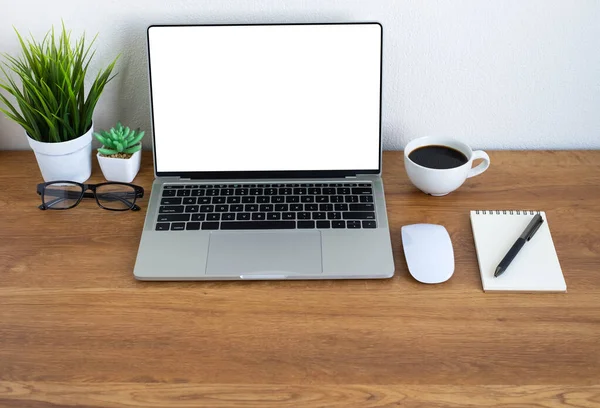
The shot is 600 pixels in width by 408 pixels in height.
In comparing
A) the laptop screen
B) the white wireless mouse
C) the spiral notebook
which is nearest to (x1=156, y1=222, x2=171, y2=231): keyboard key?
the laptop screen

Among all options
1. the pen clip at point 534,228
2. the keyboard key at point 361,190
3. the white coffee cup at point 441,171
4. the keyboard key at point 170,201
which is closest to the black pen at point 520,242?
the pen clip at point 534,228

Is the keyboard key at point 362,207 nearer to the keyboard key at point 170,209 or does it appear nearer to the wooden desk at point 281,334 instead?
the wooden desk at point 281,334

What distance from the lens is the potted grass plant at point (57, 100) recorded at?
99 cm

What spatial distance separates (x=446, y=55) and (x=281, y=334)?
23.6 inches

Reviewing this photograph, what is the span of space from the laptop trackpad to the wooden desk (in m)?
0.02

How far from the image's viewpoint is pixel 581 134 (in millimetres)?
1174

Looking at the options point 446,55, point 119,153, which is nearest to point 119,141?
point 119,153

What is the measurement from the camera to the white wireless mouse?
0.87 metres

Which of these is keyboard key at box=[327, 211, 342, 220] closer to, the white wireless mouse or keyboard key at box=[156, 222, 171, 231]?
the white wireless mouse

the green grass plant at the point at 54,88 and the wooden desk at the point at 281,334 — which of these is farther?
the green grass plant at the point at 54,88

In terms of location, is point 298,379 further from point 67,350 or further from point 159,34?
point 159,34

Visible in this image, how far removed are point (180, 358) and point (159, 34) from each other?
53 centimetres

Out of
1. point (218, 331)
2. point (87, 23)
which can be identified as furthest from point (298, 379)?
point (87, 23)

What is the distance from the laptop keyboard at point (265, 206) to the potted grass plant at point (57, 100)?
19 cm
